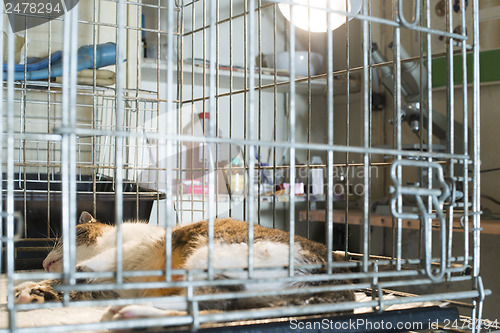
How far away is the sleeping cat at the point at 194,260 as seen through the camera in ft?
2.44

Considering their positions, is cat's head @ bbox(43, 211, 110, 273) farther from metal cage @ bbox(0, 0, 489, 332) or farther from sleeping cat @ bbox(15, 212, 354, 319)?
metal cage @ bbox(0, 0, 489, 332)

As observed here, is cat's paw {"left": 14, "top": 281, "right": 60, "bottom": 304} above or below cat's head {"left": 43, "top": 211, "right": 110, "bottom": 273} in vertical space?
below

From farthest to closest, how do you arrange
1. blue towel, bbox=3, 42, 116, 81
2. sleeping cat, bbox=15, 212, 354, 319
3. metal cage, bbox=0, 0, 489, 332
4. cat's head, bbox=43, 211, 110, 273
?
blue towel, bbox=3, 42, 116, 81, cat's head, bbox=43, 211, 110, 273, sleeping cat, bbox=15, 212, 354, 319, metal cage, bbox=0, 0, 489, 332

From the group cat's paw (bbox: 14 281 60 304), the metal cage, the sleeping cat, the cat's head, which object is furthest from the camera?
the cat's head

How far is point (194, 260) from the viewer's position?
0.84m

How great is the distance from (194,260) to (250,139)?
0.97 ft

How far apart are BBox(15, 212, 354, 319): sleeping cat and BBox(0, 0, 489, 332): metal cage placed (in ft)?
0.16

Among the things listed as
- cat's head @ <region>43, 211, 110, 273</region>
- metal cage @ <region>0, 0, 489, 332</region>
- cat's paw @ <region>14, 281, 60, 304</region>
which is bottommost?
cat's paw @ <region>14, 281, 60, 304</region>

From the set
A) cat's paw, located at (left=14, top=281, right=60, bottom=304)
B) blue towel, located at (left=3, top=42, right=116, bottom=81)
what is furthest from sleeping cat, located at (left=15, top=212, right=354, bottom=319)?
blue towel, located at (left=3, top=42, right=116, bottom=81)

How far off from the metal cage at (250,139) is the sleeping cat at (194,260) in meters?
0.05

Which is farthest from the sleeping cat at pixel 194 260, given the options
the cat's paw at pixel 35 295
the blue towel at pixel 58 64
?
the blue towel at pixel 58 64

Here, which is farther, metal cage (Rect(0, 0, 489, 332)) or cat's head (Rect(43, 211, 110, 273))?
cat's head (Rect(43, 211, 110, 273))

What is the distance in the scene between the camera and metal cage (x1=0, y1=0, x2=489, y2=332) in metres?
0.62

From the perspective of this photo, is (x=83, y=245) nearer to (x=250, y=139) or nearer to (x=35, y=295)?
(x=35, y=295)
